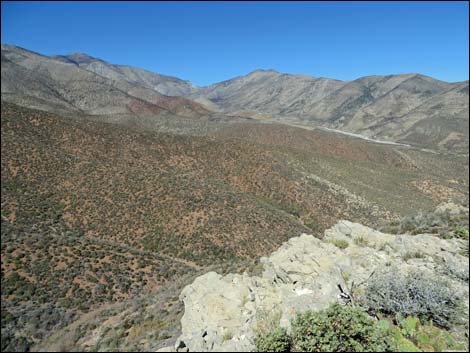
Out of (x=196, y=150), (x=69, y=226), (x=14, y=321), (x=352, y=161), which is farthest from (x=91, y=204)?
(x=352, y=161)

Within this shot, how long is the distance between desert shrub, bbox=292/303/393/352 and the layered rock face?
3.76 ft

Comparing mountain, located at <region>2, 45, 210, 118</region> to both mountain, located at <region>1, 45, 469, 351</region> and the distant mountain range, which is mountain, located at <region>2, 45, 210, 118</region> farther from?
mountain, located at <region>1, 45, 469, 351</region>

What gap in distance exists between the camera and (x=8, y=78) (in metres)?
113

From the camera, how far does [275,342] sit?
6.19 metres

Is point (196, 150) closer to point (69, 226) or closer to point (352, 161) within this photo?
point (69, 226)

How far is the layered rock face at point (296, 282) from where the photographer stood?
7.49 metres

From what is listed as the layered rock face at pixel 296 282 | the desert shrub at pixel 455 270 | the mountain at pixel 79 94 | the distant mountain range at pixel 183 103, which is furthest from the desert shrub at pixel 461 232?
the mountain at pixel 79 94

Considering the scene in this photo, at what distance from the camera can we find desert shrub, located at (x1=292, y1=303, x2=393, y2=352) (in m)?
5.71

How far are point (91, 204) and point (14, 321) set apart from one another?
46.2 ft

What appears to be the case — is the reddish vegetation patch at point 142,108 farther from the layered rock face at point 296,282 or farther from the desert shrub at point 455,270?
the desert shrub at point 455,270

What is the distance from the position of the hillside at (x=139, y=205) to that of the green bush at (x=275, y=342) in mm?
7469

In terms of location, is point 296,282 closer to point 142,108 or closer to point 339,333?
point 339,333

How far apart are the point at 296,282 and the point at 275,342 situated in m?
3.60

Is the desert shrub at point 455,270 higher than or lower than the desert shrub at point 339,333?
higher
